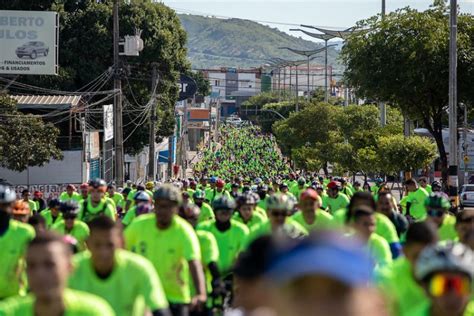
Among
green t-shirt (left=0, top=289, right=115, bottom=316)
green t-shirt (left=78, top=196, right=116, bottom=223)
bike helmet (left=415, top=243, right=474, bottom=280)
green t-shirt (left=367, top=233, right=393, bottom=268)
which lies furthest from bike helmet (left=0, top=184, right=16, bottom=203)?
bike helmet (left=415, top=243, right=474, bottom=280)

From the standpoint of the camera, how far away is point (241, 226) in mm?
10711

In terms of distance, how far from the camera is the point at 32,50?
46562 millimetres

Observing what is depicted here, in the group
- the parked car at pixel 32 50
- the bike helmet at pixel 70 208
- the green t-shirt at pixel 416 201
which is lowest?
the green t-shirt at pixel 416 201

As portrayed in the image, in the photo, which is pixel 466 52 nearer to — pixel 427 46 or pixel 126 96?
pixel 427 46

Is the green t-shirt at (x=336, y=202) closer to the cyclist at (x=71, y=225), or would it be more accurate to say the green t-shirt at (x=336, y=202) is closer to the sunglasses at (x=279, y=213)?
the cyclist at (x=71, y=225)

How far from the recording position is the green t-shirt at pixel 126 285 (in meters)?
6.38

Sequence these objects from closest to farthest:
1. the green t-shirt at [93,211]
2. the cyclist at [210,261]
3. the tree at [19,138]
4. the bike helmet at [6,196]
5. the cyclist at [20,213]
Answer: the cyclist at [210,261] < the bike helmet at [6,196] < the cyclist at [20,213] < the green t-shirt at [93,211] < the tree at [19,138]

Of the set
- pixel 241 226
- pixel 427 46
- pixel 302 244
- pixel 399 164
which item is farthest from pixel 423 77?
pixel 302 244

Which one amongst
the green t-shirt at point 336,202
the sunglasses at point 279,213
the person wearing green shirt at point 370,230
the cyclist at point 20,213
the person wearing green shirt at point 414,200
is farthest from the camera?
the person wearing green shirt at point 414,200

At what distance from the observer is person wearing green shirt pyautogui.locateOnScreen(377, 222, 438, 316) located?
639cm

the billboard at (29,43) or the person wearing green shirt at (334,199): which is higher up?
the billboard at (29,43)

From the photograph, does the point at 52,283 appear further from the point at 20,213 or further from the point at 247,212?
the point at 20,213

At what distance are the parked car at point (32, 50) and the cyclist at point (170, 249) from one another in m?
38.7

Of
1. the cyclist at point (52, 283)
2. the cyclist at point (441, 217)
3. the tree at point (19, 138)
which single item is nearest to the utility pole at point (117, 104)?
the tree at point (19, 138)
